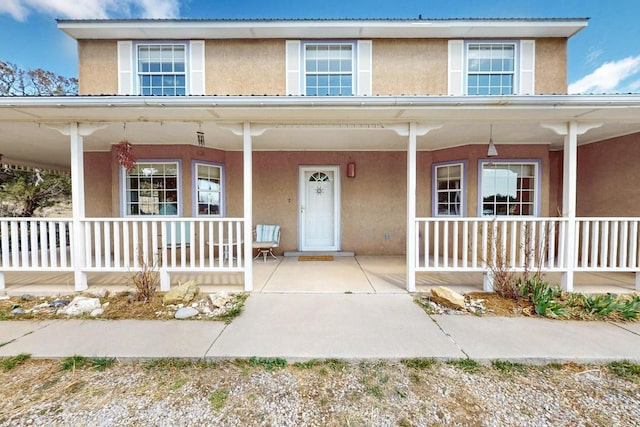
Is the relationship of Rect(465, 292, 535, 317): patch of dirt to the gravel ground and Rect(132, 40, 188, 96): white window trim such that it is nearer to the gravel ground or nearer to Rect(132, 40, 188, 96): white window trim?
the gravel ground

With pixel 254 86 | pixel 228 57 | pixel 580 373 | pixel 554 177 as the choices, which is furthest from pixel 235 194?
pixel 554 177

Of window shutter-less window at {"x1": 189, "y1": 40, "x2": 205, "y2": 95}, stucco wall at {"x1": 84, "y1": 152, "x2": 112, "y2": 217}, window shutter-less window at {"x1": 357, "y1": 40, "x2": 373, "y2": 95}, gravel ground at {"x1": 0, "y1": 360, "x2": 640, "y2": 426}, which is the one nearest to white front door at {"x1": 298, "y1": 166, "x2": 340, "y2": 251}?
window shutter-less window at {"x1": 357, "y1": 40, "x2": 373, "y2": 95}

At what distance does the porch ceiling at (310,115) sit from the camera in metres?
3.71

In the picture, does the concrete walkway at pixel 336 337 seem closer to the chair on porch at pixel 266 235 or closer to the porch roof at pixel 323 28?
the chair on porch at pixel 266 235

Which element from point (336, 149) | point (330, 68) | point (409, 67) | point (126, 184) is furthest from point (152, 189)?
point (409, 67)

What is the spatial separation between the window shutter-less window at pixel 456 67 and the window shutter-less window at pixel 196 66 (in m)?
5.79

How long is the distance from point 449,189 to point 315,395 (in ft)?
18.8

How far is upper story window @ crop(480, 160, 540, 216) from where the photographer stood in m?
6.36

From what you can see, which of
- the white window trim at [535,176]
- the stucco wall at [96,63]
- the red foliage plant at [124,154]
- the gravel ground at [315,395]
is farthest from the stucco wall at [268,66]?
the gravel ground at [315,395]

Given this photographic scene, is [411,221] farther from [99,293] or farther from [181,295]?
[99,293]

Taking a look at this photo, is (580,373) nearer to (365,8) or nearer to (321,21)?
(321,21)

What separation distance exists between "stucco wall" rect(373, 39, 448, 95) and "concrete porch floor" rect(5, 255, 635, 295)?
13.9 feet

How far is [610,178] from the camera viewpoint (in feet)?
18.3

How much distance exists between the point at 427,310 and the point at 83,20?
29.3ft
